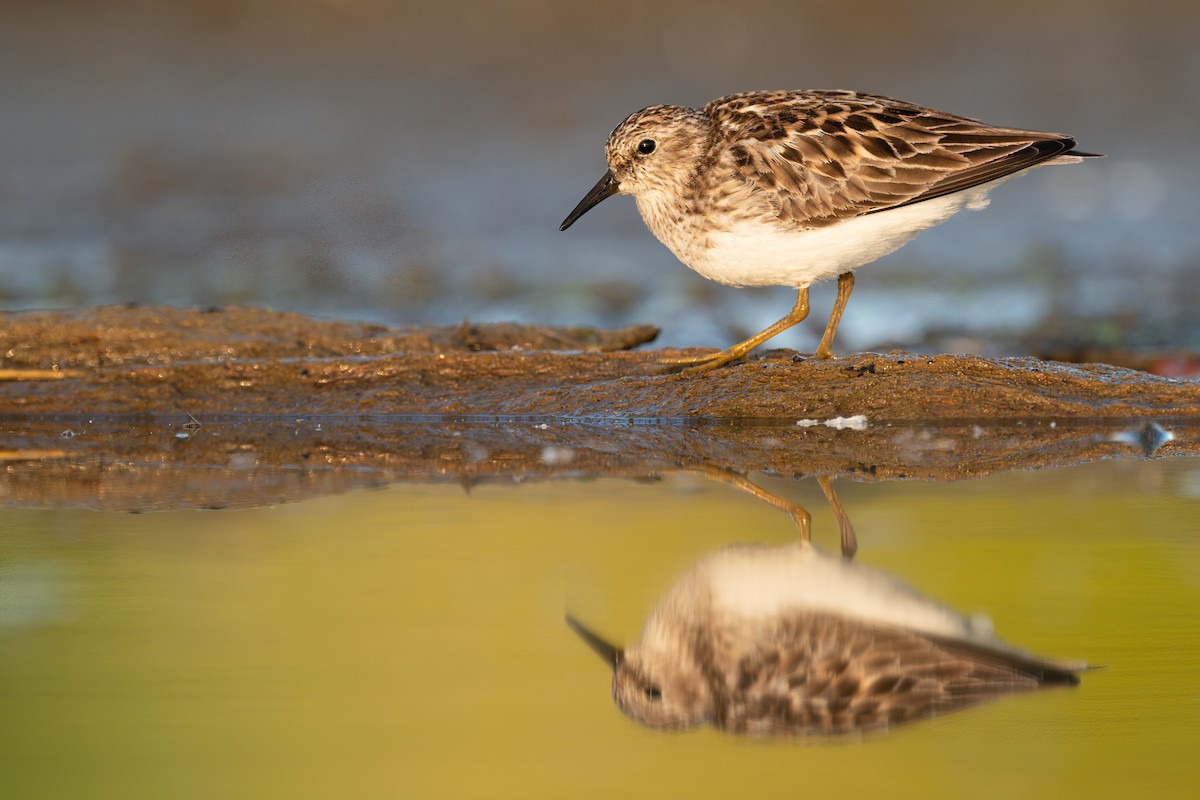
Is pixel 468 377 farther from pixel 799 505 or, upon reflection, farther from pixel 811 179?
pixel 799 505

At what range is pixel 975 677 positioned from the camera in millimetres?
3133

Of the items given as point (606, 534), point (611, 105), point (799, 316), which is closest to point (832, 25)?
point (611, 105)

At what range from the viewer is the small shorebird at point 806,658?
3037mm

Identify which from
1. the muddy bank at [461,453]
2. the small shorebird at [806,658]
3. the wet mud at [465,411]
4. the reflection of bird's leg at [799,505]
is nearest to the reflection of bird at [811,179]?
the wet mud at [465,411]

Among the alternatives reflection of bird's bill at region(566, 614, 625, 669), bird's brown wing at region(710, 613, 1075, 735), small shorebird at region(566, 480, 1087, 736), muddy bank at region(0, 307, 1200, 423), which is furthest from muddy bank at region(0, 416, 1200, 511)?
bird's brown wing at region(710, 613, 1075, 735)

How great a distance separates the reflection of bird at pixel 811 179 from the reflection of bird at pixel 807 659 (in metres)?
2.99

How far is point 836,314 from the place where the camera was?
7.34 meters

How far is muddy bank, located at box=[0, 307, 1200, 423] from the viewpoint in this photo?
671 cm

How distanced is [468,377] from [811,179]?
1983mm

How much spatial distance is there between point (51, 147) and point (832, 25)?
8.59 meters

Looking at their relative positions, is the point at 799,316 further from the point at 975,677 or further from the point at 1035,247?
the point at 1035,247

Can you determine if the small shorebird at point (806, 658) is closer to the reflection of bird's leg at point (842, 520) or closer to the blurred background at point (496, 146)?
the reflection of bird's leg at point (842, 520)

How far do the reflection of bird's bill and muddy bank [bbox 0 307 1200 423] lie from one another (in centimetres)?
329

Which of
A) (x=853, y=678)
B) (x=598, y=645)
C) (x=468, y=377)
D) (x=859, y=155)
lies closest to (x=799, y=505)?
(x=598, y=645)
